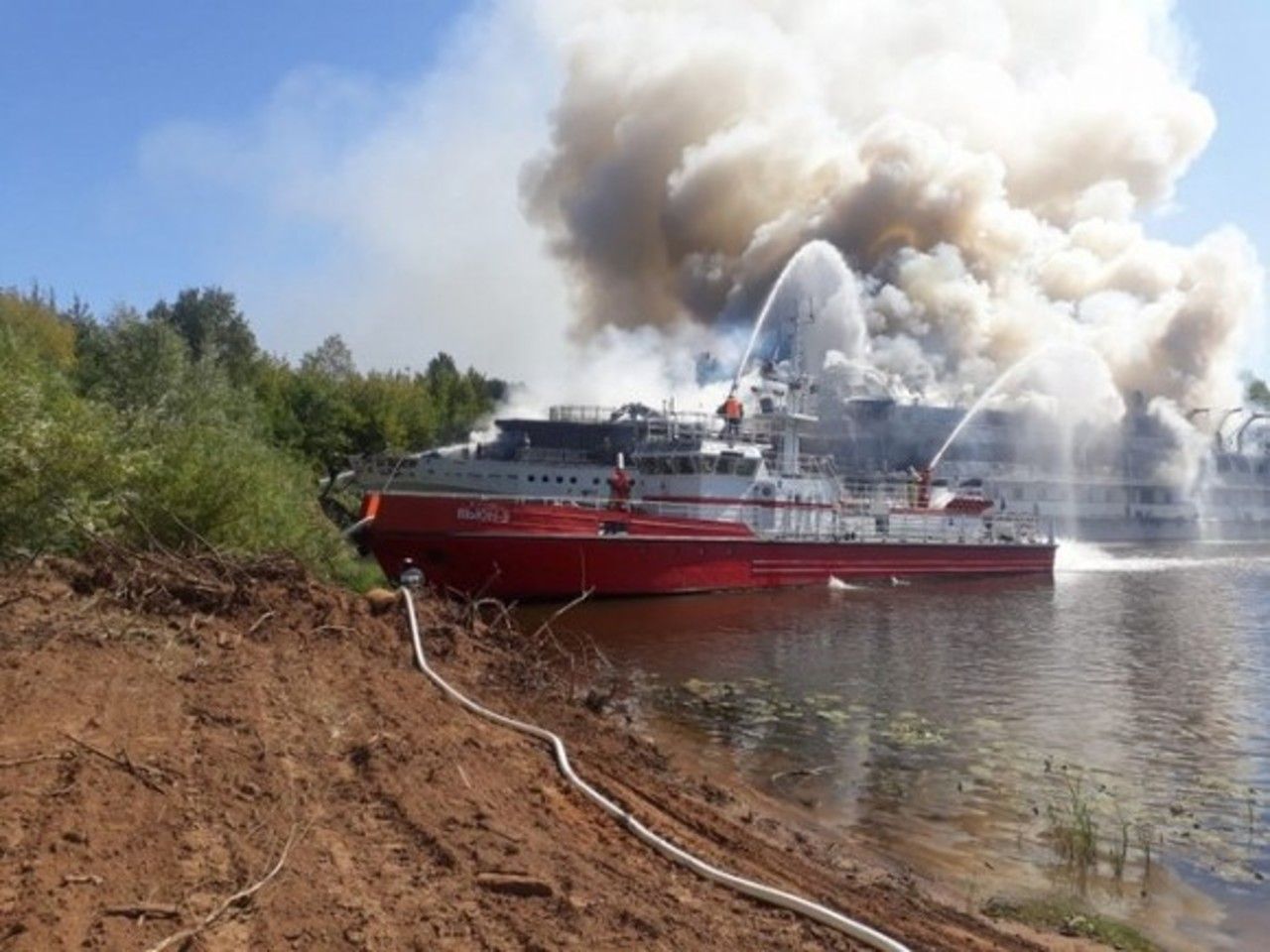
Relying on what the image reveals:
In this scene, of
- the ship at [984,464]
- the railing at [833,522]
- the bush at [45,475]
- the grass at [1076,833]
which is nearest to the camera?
the grass at [1076,833]

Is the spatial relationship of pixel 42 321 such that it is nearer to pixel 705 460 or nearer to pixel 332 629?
pixel 705 460

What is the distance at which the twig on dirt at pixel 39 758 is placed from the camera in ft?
19.7

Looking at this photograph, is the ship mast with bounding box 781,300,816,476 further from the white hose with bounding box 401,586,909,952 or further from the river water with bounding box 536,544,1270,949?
the white hose with bounding box 401,586,909,952

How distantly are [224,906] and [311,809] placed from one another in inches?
55.5

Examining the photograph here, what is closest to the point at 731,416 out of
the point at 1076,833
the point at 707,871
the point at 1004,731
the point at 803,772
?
the point at 1004,731

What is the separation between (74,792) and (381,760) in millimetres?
1969

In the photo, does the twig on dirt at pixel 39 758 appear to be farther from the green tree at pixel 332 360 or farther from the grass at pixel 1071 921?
the green tree at pixel 332 360

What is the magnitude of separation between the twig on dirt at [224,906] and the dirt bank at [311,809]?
1.0 inches

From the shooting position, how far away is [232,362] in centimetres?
5216

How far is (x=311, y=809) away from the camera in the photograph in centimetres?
631

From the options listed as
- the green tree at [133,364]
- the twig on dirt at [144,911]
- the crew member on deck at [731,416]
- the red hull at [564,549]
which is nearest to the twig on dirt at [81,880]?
the twig on dirt at [144,911]

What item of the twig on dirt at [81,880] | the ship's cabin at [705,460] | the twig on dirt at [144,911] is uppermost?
the ship's cabin at [705,460]

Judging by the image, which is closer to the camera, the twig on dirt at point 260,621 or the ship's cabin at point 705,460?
the twig on dirt at point 260,621

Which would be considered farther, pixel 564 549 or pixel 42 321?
pixel 42 321
